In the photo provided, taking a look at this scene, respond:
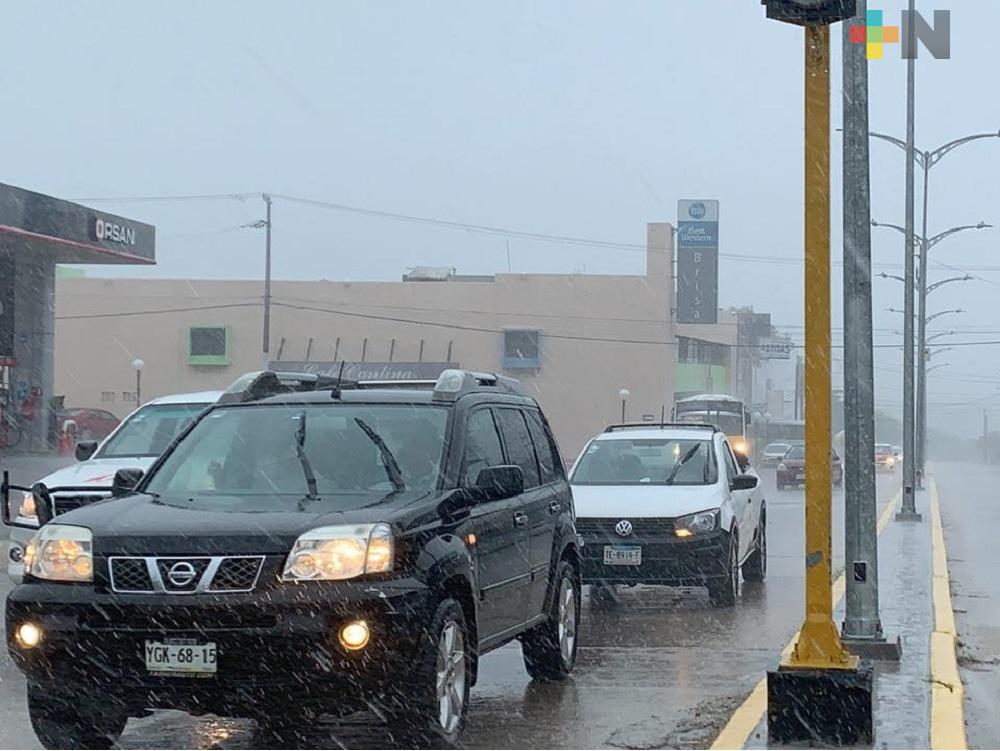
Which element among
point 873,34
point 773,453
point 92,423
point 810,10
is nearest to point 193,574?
point 810,10

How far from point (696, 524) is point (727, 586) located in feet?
2.05

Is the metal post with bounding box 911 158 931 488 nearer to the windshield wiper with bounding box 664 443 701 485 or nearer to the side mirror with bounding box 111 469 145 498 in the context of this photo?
the windshield wiper with bounding box 664 443 701 485

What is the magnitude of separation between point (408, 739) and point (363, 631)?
2.18 feet

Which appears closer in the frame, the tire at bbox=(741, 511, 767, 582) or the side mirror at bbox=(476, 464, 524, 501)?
the side mirror at bbox=(476, 464, 524, 501)

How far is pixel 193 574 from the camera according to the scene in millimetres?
6984

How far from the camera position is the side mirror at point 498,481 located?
8.12 m

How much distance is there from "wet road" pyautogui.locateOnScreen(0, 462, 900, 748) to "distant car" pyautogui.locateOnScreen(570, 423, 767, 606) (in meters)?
0.36

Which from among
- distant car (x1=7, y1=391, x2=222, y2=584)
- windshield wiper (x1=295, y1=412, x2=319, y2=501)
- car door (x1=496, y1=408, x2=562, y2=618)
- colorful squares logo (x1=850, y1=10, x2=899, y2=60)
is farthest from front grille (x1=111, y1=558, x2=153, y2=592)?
colorful squares logo (x1=850, y1=10, x2=899, y2=60)

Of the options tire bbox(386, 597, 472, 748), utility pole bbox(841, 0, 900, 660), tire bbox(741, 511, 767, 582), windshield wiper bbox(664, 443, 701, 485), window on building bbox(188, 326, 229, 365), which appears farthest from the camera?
window on building bbox(188, 326, 229, 365)

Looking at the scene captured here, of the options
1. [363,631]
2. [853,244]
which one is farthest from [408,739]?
[853,244]

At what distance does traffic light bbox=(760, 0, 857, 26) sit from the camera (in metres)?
7.44

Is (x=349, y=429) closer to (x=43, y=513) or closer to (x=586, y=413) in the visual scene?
(x=43, y=513)

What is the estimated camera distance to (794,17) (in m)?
7.51

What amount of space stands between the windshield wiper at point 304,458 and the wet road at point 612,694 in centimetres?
121
